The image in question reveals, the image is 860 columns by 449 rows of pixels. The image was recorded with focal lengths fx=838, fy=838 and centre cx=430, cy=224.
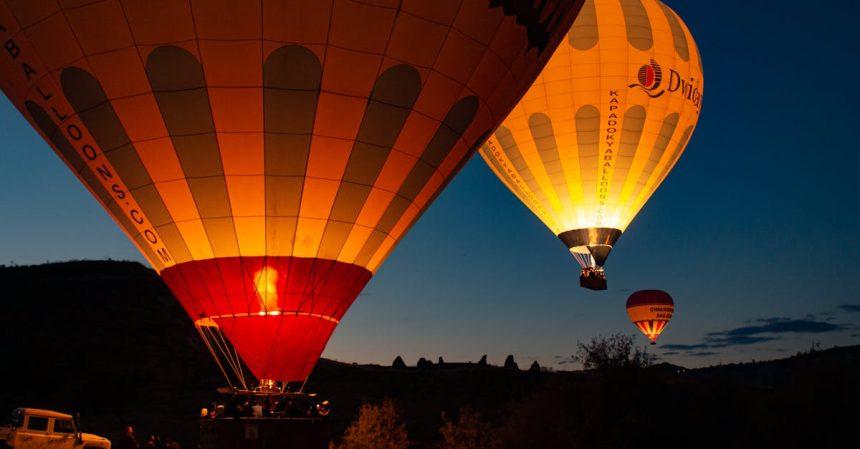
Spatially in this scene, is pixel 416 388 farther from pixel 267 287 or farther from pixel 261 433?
pixel 267 287

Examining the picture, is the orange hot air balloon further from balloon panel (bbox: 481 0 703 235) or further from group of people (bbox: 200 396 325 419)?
balloon panel (bbox: 481 0 703 235)

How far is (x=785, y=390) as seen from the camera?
39.2 ft

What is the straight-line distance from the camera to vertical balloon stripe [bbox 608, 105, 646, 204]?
889 inches

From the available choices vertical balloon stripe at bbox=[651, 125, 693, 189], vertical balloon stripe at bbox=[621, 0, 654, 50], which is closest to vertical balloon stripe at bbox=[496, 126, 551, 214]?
vertical balloon stripe at bbox=[651, 125, 693, 189]

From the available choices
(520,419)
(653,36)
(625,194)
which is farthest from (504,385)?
(520,419)

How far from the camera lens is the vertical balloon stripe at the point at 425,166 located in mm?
11719

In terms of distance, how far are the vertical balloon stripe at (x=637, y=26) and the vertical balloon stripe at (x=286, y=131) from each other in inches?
554

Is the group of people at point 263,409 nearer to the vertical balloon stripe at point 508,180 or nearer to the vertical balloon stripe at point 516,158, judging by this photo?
the vertical balloon stripe at point 516,158

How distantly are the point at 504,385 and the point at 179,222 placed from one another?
3014cm

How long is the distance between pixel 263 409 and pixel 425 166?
404cm

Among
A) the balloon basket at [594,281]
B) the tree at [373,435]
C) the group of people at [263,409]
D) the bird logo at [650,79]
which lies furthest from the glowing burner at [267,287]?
the balloon basket at [594,281]

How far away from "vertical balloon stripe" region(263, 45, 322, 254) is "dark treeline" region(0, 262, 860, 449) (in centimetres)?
305

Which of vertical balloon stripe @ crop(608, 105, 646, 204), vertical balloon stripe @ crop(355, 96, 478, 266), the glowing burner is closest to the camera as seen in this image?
the glowing burner

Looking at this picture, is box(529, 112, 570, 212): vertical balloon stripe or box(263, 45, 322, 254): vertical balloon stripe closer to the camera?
box(263, 45, 322, 254): vertical balloon stripe
